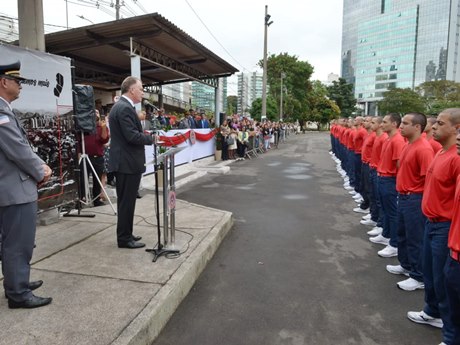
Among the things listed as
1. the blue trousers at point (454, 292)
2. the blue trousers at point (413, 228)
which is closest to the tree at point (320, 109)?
the blue trousers at point (413, 228)

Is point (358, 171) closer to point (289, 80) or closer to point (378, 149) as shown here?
point (378, 149)

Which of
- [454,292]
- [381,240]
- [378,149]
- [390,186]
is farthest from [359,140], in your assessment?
[454,292]

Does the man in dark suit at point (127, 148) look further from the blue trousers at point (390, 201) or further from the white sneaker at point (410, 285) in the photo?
the blue trousers at point (390, 201)

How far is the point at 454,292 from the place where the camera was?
2.63 metres

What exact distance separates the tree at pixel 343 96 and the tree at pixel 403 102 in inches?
940

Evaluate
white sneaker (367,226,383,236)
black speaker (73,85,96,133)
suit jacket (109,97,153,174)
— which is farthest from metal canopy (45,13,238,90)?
white sneaker (367,226,383,236)

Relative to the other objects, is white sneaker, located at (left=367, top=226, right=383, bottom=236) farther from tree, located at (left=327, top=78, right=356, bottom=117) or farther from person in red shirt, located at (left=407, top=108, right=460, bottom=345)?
tree, located at (left=327, top=78, right=356, bottom=117)

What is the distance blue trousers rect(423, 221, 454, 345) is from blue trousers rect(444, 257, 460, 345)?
3 cm

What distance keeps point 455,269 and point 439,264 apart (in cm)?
41

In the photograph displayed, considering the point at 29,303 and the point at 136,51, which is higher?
the point at 136,51

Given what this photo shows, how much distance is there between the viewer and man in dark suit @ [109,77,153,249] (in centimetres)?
413

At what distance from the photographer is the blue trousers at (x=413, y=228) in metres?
3.94

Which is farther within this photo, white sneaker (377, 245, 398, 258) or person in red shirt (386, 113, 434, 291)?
white sneaker (377, 245, 398, 258)

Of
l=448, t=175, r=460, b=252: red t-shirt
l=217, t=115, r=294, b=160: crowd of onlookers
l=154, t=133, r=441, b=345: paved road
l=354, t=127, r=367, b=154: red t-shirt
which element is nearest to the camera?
l=448, t=175, r=460, b=252: red t-shirt
